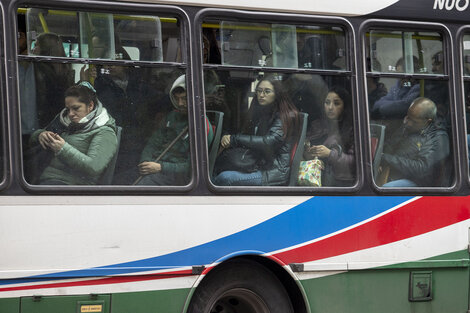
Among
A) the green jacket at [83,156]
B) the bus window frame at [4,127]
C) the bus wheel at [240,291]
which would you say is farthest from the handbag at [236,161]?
the bus window frame at [4,127]

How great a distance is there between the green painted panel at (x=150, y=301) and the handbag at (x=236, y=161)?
3.23ft

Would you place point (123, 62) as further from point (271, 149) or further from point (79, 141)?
point (271, 149)

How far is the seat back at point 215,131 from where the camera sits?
6.86 metres

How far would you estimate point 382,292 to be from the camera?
287 inches

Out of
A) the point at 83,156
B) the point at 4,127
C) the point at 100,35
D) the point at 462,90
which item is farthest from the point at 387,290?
the point at 4,127

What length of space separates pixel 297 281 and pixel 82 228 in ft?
A: 5.75

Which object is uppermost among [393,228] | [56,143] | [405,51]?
[405,51]

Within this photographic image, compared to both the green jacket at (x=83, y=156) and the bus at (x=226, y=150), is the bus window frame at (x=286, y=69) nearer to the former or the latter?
the bus at (x=226, y=150)

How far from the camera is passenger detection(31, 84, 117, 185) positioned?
20.9ft

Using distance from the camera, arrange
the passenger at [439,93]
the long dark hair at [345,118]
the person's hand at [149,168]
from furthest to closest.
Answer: the passenger at [439,93] → the long dark hair at [345,118] → the person's hand at [149,168]

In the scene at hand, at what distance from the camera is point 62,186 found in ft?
20.7

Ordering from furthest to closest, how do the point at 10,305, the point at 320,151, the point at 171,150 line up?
1. the point at 320,151
2. the point at 171,150
3. the point at 10,305

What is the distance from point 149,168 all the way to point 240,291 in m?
1.23

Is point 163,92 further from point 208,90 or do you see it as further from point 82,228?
point 82,228
